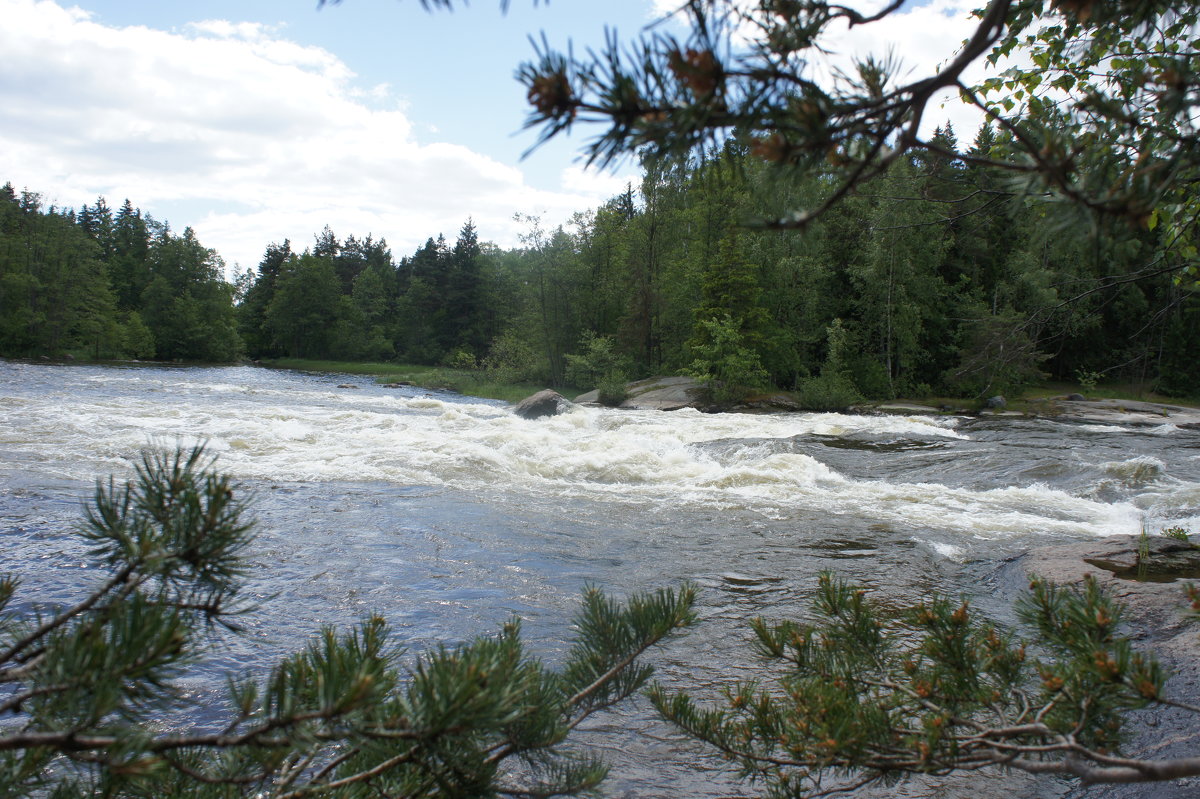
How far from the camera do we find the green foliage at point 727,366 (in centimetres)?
2791

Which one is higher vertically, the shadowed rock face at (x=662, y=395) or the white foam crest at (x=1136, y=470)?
the shadowed rock face at (x=662, y=395)

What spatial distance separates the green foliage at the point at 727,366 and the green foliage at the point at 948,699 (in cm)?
2488

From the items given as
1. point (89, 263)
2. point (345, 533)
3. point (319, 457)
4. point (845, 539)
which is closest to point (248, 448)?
point (319, 457)

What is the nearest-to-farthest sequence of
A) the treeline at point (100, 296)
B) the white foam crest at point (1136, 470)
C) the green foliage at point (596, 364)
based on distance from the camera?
the white foam crest at point (1136, 470) → the green foliage at point (596, 364) → the treeline at point (100, 296)

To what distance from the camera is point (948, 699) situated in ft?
7.47

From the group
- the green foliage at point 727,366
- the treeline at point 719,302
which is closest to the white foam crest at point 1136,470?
the treeline at point 719,302

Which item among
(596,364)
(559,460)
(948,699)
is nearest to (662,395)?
(596,364)

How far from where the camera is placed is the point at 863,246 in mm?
32938

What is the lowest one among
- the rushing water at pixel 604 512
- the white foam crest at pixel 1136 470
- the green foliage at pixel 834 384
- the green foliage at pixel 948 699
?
the rushing water at pixel 604 512

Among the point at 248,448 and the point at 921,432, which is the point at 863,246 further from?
the point at 248,448

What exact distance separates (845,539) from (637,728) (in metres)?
4.88

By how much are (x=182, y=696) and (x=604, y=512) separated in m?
8.24

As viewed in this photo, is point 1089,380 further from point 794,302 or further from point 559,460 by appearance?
point 794,302

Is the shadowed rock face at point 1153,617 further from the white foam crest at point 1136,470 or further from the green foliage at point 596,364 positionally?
the green foliage at point 596,364
